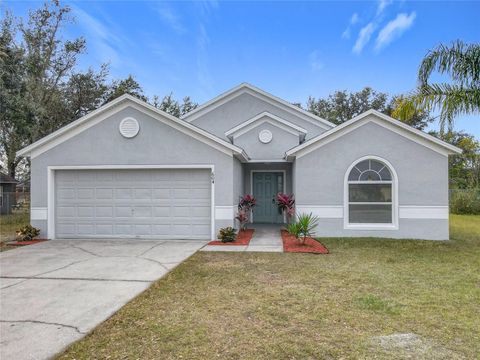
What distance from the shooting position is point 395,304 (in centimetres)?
516

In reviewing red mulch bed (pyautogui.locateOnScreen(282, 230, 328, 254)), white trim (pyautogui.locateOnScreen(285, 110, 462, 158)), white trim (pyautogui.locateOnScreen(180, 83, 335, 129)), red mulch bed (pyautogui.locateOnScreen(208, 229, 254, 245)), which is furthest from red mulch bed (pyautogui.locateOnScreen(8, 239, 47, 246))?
white trim (pyautogui.locateOnScreen(285, 110, 462, 158))

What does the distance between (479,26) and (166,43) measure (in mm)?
14201

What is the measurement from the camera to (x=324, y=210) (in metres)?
11.5

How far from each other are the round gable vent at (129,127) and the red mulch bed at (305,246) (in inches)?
249

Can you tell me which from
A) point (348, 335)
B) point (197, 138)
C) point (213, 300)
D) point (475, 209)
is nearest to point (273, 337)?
point (348, 335)

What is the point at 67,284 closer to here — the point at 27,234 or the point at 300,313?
the point at 300,313

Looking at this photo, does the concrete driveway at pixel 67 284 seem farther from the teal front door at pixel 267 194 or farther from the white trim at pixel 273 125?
the white trim at pixel 273 125

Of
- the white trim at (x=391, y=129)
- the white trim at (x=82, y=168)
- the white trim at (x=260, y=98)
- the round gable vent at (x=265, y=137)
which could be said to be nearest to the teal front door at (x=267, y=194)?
the round gable vent at (x=265, y=137)

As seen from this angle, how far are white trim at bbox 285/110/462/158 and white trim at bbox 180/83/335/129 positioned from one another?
5515mm

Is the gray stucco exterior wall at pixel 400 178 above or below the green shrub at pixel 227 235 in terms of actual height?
above

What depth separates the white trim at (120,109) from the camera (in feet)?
35.9

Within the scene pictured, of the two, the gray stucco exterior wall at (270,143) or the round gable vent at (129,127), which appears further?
the gray stucco exterior wall at (270,143)

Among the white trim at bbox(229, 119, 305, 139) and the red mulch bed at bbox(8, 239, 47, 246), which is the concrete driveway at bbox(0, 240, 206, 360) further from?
the white trim at bbox(229, 119, 305, 139)

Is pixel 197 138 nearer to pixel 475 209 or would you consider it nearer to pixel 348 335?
pixel 348 335
